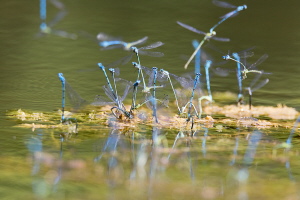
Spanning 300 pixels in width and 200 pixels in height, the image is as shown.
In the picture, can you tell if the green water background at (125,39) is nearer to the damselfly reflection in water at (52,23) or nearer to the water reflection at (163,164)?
the damselfly reflection in water at (52,23)

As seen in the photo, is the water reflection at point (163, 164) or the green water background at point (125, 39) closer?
the water reflection at point (163, 164)

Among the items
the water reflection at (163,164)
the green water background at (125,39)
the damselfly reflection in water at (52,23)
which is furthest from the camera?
the damselfly reflection in water at (52,23)

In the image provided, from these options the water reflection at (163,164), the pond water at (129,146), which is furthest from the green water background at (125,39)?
the water reflection at (163,164)

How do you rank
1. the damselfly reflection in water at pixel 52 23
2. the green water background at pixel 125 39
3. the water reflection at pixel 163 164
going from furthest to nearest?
the damselfly reflection in water at pixel 52 23 < the green water background at pixel 125 39 < the water reflection at pixel 163 164

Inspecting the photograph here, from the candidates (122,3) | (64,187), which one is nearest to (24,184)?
(64,187)

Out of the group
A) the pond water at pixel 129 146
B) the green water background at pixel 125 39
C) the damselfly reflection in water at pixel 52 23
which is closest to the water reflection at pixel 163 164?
the pond water at pixel 129 146

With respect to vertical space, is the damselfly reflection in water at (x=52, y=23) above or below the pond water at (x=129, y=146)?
above

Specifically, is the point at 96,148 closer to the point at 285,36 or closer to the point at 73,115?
the point at 73,115

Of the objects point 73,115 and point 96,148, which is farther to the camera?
point 73,115

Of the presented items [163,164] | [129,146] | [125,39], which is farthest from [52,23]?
[163,164]
